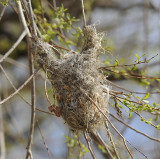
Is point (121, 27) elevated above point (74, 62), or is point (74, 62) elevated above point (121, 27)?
point (121, 27)

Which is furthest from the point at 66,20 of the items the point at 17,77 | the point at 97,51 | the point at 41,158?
the point at 41,158

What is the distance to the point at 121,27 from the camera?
656cm

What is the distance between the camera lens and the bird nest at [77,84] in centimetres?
201

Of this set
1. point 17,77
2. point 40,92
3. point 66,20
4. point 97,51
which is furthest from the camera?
point 17,77

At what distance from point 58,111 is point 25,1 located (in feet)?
3.33

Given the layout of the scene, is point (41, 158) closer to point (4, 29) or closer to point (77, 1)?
point (4, 29)

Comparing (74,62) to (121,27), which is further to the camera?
(121,27)

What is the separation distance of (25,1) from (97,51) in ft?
2.56

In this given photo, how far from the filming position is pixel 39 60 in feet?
6.82

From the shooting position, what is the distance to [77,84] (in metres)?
2.01

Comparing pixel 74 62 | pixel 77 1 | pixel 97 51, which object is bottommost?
pixel 74 62

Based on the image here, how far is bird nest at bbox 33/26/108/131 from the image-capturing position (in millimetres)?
2012

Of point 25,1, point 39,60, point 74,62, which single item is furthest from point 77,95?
point 25,1

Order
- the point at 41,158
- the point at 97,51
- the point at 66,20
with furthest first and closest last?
1. the point at 41,158
2. the point at 66,20
3. the point at 97,51
